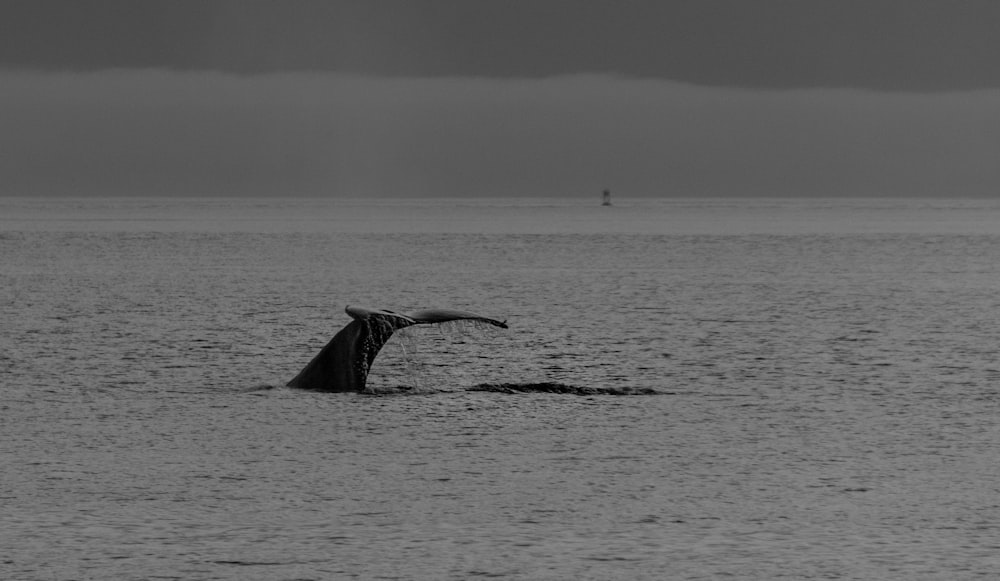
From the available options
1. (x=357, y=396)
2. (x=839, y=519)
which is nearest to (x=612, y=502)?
(x=839, y=519)

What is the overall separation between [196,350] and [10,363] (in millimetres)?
2017

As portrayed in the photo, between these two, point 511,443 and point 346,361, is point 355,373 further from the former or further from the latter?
Answer: point 511,443

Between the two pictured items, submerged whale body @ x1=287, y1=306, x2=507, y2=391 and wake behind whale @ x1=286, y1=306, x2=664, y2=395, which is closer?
submerged whale body @ x1=287, y1=306, x2=507, y2=391

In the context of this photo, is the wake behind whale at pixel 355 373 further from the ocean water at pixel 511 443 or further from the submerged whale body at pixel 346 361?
the ocean water at pixel 511 443

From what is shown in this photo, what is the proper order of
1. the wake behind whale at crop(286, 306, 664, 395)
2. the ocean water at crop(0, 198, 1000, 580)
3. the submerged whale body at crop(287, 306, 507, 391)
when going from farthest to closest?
the wake behind whale at crop(286, 306, 664, 395)
the submerged whale body at crop(287, 306, 507, 391)
the ocean water at crop(0, 198, 1000, 580)

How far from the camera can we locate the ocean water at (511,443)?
22.1ft

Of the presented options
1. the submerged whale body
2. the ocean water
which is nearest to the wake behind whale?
the submerged whale body

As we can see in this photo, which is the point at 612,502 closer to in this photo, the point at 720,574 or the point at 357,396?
the point at 720,574

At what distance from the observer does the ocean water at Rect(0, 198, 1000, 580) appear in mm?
6723

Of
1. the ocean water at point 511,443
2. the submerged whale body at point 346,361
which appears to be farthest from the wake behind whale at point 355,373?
the ocean water at point 511,443

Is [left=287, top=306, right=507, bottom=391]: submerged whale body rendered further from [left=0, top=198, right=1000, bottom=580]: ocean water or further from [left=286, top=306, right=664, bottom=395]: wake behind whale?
[left=0, top=198, right=1000, bottom=580]: ocean water

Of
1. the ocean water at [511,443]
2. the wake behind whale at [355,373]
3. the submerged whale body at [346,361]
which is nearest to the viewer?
the ocean water at [511,443]

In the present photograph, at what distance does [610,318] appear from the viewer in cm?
1989

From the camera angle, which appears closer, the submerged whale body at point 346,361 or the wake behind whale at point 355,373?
the submerged whale body at point 346,361
